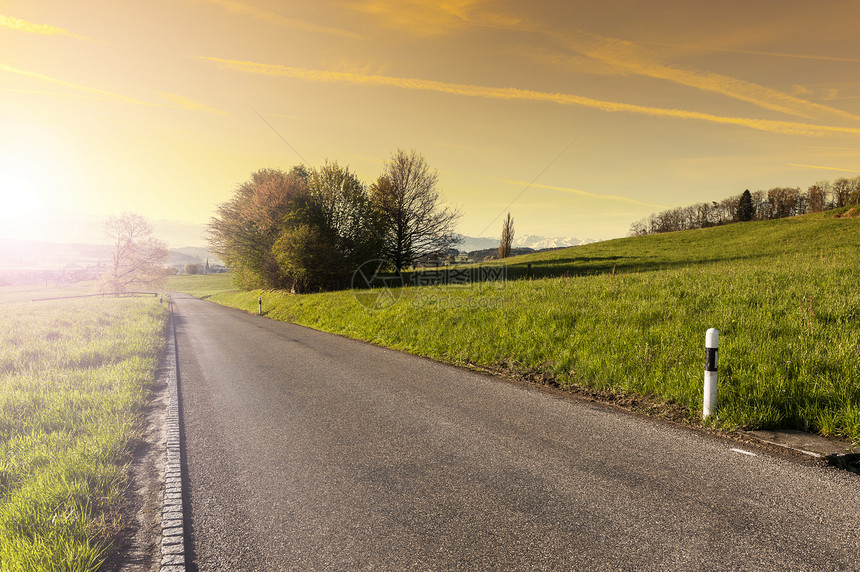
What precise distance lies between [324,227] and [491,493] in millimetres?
29237

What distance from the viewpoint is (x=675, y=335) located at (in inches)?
295

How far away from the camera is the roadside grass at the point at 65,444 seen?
288 cm

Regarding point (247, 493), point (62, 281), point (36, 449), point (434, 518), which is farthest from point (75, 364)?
point (62, 281)

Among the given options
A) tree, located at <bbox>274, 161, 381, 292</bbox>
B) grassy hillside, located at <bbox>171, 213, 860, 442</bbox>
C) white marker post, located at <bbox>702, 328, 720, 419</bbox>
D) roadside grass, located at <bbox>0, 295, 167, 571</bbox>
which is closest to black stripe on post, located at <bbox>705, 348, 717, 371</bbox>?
white marker post, located at <bbox>702, 328, 720, 419</bbox>

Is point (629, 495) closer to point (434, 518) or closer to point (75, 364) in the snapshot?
point (434, 518)

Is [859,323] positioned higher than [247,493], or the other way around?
[859,323]

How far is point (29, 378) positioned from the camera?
287 inches

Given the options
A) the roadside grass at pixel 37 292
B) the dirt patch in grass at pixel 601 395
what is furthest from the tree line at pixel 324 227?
the roadside grass at pixel 37 292

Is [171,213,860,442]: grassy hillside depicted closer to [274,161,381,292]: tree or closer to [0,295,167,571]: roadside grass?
[0,295,167,571]: roadside grass

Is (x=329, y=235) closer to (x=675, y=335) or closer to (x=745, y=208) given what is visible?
(x=675, y=335)

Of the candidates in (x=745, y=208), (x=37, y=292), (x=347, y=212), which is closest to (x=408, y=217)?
(x=347, y=212)

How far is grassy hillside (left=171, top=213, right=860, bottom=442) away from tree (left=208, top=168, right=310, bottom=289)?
18430mm

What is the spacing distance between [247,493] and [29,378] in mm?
6948

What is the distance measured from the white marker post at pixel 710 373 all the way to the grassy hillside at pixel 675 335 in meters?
0.16
